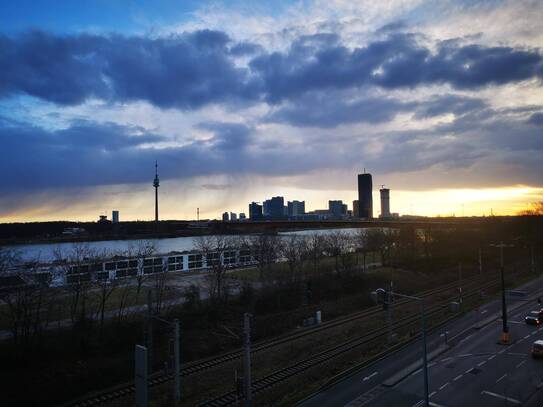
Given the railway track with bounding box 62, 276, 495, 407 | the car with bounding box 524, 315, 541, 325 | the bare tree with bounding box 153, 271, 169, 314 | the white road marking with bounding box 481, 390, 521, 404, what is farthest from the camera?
the bare tree with bounding box 153, 271, 169, 314

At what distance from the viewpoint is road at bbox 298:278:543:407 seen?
68.4 feet

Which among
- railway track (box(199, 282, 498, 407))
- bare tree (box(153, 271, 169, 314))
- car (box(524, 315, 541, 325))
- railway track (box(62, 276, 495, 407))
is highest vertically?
bare tree (box(153, 271, 169, 314))

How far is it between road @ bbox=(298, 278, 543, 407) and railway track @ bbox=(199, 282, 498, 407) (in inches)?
129

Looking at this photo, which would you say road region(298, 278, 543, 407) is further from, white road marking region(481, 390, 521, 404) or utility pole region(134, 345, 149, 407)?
utility pole region(134, 345, 149, 407)

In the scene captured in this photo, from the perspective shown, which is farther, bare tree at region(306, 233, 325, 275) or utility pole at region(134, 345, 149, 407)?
bare tree at region(306, 233, 325, 275)

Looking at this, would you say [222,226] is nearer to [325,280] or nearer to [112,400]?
[325,280]

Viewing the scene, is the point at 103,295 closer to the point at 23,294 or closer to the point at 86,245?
the point at 23,294

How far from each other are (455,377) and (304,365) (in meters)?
9.08

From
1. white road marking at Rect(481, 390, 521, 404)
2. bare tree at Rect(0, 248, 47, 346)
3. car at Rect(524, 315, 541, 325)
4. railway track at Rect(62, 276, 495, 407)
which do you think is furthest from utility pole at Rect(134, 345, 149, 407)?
car at Rect(524, 315, 541, 325)

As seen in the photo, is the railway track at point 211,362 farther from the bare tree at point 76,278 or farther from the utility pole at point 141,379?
the bare tree at point 76,278

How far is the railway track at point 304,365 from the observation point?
22.3 m

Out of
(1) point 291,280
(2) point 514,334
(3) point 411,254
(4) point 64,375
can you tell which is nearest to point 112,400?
(4) point 64,375

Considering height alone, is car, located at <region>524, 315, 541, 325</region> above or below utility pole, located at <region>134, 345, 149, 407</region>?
below

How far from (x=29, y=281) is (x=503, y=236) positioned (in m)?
98.5
